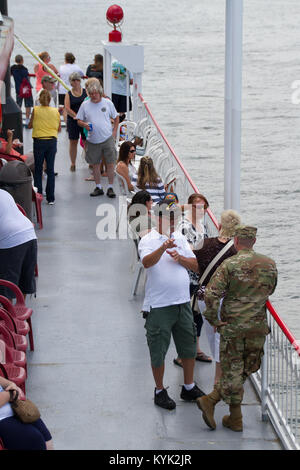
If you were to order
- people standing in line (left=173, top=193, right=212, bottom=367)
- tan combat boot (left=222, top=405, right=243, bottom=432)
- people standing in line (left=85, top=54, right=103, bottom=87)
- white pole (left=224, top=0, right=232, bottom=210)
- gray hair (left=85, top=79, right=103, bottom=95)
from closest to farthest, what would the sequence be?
1. tan combat boot (left=222, top=405, right=243, bottom=432)
2. people standing in line (left=173, top=193, right=212, bottom=367)
3. white pole (left=224, top=0, right=232, bottom=210)
4. gray hair (left=85, top=79, right=103, bottom=95)
5. people standing in line (left=85, top=54, right=103, bottom=87)

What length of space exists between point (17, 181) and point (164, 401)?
3.88m

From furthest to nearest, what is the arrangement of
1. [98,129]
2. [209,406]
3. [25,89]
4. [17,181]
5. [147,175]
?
[25,89] < [98,129] < [17,181] < [147,175] < [209,406]

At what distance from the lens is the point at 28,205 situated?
32.1ft

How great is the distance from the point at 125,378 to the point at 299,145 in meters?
31.0

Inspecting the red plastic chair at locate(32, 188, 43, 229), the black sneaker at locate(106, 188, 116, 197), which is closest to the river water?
the black sneaker at locate(106, 188, 116, 197)

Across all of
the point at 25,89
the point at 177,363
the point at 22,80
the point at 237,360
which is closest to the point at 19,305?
the point at 177,363

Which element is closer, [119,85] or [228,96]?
[228,96]

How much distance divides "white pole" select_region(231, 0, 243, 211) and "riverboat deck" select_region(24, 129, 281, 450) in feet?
5.08

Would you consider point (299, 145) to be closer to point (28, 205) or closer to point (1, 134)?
point (1, 134)

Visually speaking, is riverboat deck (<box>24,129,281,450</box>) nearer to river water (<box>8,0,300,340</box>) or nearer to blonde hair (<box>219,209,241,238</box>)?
blonde hair (<box>219,209,241,238</box>)

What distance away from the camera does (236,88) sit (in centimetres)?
787

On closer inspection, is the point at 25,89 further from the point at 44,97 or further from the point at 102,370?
the point at 102,370

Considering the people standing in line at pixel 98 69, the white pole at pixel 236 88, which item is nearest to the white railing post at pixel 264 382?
the white pole at pixel 236 88

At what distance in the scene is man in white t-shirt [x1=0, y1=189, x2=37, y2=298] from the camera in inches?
285
